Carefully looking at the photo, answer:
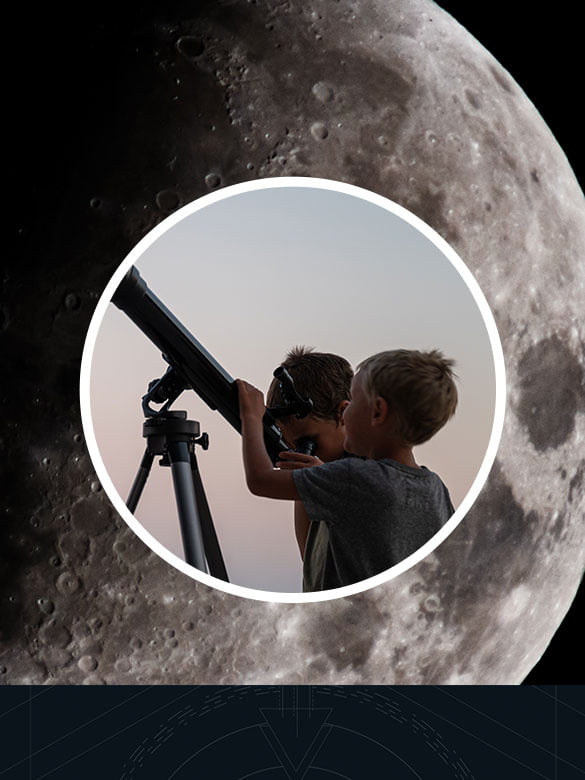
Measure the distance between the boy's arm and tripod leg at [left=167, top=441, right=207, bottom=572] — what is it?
11 centimetres

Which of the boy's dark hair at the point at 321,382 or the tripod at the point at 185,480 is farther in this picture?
the boy's dark hair at the point at 321,382

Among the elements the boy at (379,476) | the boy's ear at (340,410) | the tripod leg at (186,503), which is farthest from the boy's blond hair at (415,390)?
the tripod leg at (186,503)

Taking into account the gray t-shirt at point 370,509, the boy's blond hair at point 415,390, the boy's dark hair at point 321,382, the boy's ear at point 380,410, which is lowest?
the boy's dark hair at point 321,382

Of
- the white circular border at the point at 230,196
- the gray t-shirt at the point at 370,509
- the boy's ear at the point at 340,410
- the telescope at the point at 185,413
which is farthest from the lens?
the boy's ear at the point at 340,410

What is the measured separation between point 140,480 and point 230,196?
1.66ft

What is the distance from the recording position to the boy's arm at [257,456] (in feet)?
5.02

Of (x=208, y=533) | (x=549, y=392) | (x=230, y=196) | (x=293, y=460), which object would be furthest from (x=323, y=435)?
(x=230, y=196)

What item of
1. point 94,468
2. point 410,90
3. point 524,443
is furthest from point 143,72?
point 524,443

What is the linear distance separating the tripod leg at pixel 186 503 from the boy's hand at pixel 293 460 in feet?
0.47

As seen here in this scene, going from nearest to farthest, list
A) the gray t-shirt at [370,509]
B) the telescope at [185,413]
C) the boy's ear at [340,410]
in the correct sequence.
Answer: the gray t-shirt at [370,509] < the telescope at [185,413] < the boy's ear at [340,410]

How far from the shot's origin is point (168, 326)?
1.64m

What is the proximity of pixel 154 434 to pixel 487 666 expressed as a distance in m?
0.63

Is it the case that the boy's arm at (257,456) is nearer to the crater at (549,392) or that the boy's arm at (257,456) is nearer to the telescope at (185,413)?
the telescope at (185,413)
